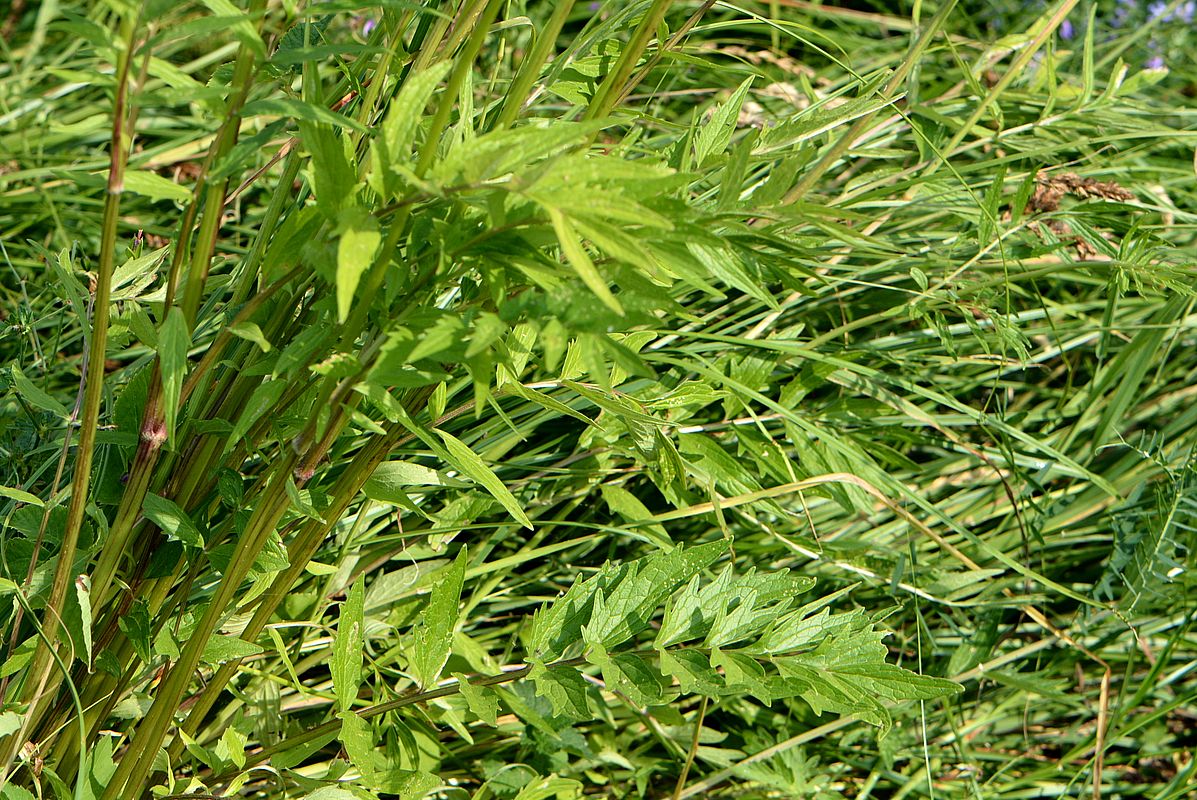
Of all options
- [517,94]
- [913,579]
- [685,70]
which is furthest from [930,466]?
[517,94]

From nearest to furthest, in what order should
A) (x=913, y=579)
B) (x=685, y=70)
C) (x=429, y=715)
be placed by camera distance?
(x=429, y=715) → (x=913, y=579) → (x=685, y=70)

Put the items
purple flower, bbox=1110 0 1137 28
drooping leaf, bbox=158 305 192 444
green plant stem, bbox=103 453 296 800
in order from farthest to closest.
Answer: purple flower, bbox=1110 0 1137 28 → green plant stem, bbox=103 453 296 800 → drooping leaf, bbox=158 305 192 444

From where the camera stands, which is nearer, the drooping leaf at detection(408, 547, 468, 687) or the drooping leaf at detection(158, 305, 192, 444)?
the drooping leaf at detection(158, 305, 192, 444)

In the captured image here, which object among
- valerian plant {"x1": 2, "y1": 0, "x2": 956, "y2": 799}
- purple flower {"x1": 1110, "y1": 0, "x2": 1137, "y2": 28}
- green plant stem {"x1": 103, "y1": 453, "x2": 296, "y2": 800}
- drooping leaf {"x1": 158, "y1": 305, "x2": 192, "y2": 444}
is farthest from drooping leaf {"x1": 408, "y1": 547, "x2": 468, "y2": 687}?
purple flower {"x1": 1110, "y1": 0, "x2": 1137, "y2": 28}

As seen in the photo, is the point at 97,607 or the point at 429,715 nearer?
the point at 97,607

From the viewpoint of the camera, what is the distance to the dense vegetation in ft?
2.42

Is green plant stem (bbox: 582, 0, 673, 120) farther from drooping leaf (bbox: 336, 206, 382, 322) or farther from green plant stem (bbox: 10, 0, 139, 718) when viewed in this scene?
green plant stem (bbox: 10, 0, 139, 718)

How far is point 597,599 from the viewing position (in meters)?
0.98

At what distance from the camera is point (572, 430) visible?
1494 mm

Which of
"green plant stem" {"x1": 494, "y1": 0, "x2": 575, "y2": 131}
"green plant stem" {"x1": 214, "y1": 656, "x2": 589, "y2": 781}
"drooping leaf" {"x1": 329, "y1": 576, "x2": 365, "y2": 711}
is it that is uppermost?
"green plant stem" {"x1": 494, "y1": 0, "x2": 575, "y2": 131}

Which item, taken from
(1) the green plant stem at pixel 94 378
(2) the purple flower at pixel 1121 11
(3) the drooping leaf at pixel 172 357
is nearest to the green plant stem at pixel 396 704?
(1) the green plant stem at pixel 94 378

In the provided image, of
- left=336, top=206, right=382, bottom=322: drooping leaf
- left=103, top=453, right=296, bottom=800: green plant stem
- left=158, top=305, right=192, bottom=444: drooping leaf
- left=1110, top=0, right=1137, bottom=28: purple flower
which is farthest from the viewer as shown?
left=1110, top=0, right=1137, bottom=28: purple flower

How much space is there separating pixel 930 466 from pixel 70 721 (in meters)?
1.24

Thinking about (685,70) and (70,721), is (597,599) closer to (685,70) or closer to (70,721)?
(70,721)
